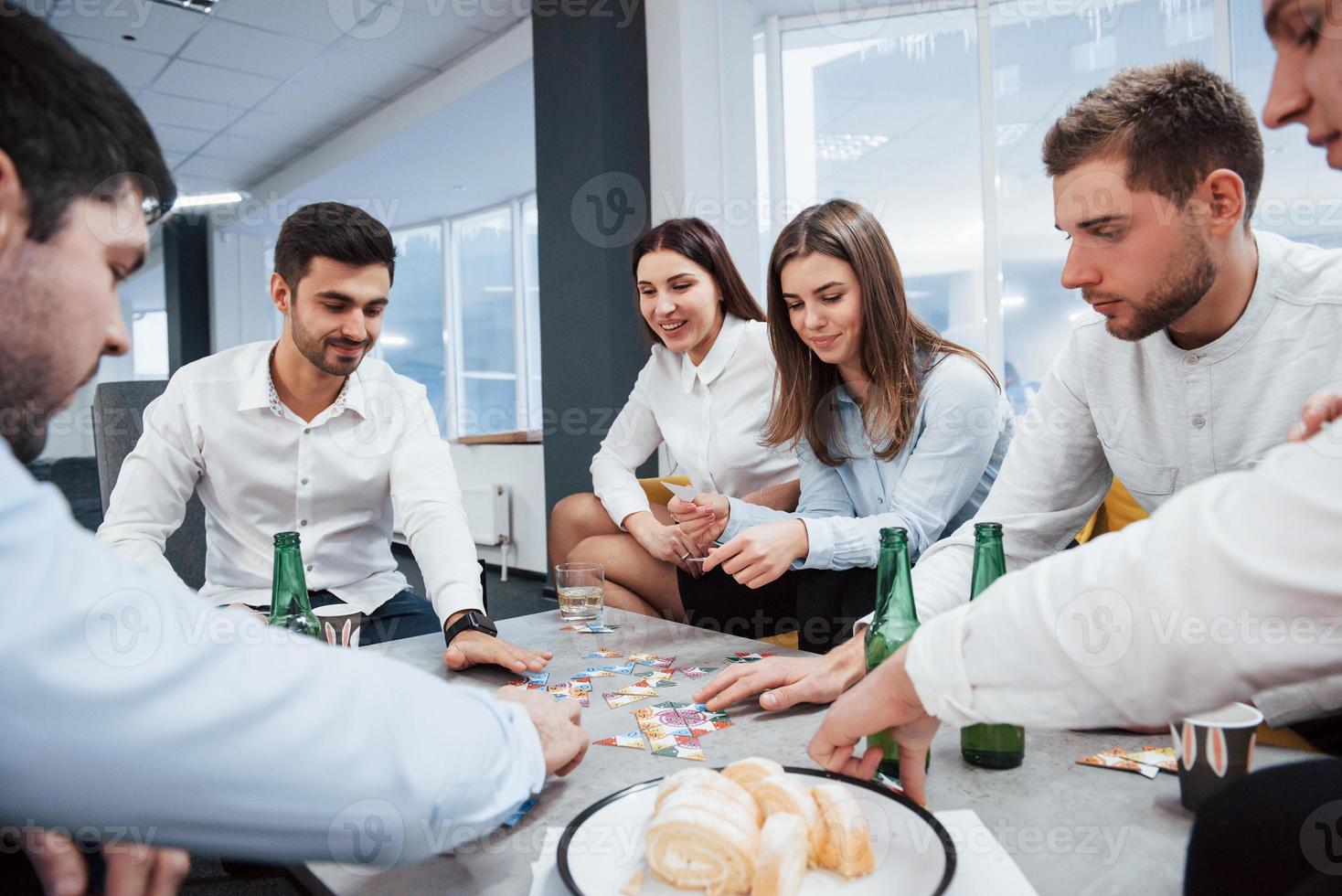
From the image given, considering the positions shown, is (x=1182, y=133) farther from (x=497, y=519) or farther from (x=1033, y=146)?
(x=497, y=519)

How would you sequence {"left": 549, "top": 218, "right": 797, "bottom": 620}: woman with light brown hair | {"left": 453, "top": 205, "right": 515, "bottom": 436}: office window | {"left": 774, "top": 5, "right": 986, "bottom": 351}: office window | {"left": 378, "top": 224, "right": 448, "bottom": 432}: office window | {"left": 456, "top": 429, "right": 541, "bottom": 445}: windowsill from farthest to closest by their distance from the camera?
{"left": 378, "top": 224, "right": 448, "bottom": 432}: office window, {"left": 453, "top": 205, "right": 515, "bottom": 436}: office window, {"left": 456, "top": 429, "right": 541, "bottom": 445}: windowsill, {"left": 774, "top": 5, "right": 986, "bottom": 351}: office window, {"left": 549, "top": 218, "right": 797, "bottom": 620}: woman with light brown hair

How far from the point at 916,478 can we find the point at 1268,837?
129 cm

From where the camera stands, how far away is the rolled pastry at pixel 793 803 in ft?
2.36

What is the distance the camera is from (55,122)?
2.15 feet

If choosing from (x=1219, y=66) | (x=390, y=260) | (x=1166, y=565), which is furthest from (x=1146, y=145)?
(x=1219, y=66)

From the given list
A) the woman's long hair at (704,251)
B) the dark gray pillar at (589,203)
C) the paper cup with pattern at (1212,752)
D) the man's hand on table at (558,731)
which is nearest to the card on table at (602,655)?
the man's hand on table at (558,731)

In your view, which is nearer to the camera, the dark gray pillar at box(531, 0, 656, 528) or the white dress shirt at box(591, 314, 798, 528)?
the white dress shirt at box(591, 314, 798, 528)

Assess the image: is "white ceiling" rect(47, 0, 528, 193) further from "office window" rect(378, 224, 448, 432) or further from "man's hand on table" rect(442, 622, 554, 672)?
"man's hand on table" rect(442, 622, 554, 672)

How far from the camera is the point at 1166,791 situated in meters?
0.84

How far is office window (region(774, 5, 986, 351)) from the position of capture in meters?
4.59

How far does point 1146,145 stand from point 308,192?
8.03 meters

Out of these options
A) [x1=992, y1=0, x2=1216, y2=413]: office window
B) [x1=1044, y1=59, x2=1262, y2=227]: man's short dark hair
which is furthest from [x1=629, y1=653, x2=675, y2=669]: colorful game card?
[x1=992, y1=0, x2=1216, y2=413]: office window

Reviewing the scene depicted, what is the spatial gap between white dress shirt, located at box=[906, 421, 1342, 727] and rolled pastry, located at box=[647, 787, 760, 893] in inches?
8.3

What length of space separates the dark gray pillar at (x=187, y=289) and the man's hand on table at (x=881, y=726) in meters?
9.78
